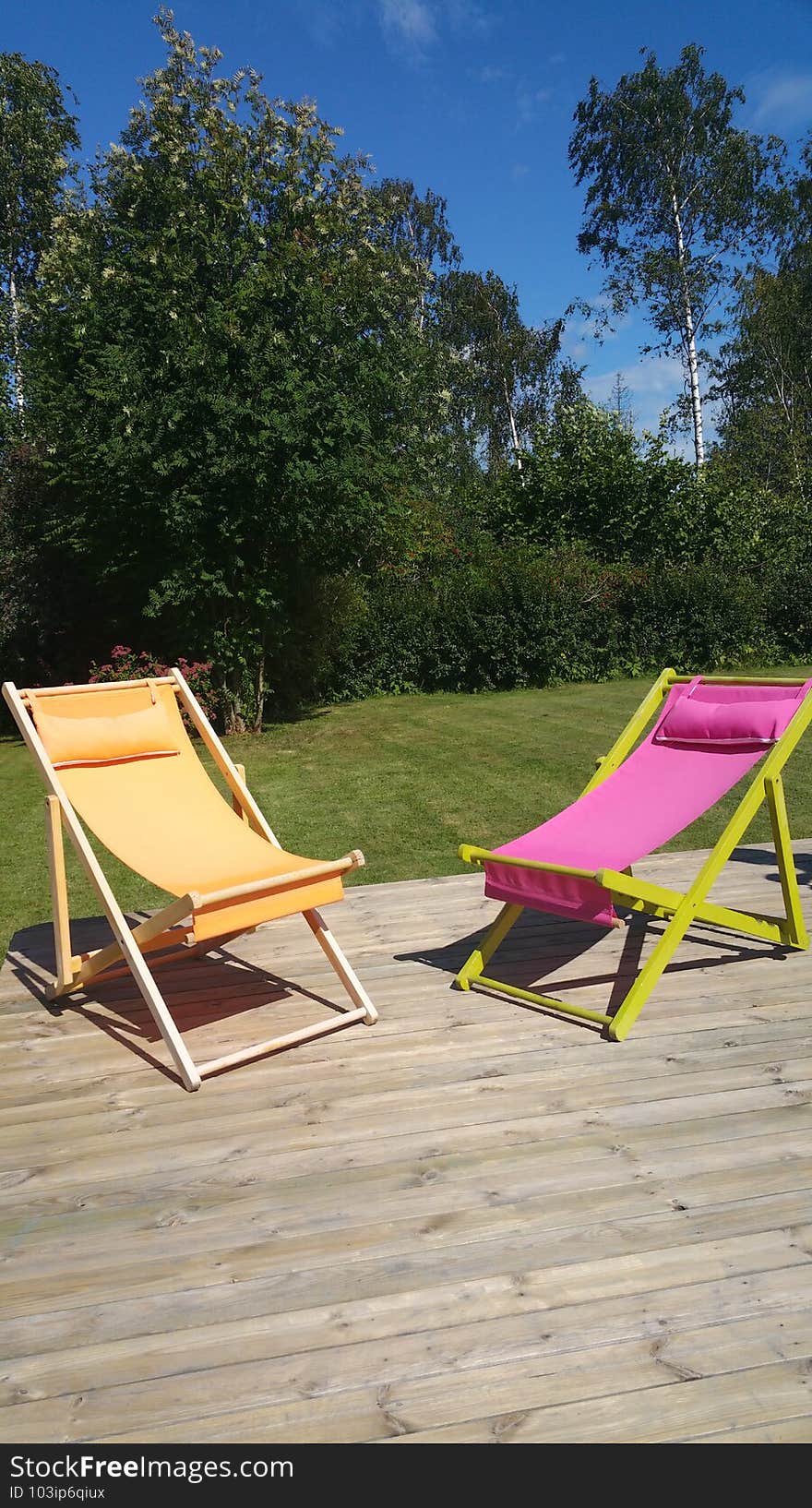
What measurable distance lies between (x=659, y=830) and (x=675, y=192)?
77.5 feet

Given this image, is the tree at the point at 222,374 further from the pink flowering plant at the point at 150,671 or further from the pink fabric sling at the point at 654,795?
the pink fabric sling at the point at 654,795

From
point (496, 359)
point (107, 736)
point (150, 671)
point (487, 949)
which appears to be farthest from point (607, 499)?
point (487, 949)

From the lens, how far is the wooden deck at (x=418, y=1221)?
1.76m

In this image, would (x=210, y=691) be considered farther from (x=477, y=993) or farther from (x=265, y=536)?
(x=477, y=993)

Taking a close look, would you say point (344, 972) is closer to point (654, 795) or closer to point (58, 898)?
point (58, 898)

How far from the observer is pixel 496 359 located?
31.5 m

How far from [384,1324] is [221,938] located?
2.15 metres

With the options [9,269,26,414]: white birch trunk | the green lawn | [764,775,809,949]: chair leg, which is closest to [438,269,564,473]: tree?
[9,269,26,414]: white birch trunk

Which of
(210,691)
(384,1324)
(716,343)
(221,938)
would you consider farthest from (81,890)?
(716,343)

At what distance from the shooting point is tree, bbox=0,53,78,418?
18969 millimetres

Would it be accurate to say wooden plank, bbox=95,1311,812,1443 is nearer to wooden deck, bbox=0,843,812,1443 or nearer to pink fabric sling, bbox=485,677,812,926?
wooden deck, bbox=0,843,812,1443

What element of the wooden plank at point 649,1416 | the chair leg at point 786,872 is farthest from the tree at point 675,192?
the wooden plank at point 649,1416

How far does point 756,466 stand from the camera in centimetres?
2769

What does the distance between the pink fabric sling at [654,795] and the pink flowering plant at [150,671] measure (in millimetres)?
7387
